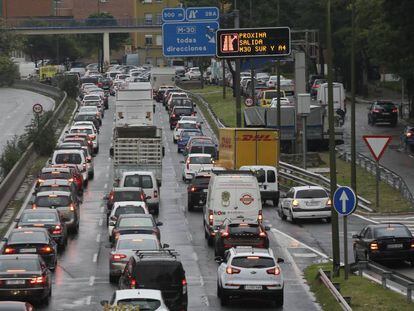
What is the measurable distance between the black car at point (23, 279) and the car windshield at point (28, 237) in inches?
201

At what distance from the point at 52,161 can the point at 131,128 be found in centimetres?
641

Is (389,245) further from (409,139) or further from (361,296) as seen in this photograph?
(409,139)

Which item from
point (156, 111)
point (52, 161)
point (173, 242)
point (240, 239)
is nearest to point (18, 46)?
point (52, 161)

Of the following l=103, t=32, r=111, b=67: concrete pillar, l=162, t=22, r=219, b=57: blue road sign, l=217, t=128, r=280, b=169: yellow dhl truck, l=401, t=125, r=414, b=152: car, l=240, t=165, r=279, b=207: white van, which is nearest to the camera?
l=240, t=165, r=279, b=207: white van

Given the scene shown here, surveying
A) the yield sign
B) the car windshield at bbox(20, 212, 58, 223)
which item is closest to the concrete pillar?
the yield sign

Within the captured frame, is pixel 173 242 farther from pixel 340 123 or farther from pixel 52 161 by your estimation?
pixel 340 123

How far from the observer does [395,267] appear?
36312 mm

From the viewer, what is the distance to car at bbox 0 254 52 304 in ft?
97.8

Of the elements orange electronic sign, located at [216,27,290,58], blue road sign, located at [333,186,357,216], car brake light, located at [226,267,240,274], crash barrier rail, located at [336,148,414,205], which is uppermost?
orange electronic sign, located at [216,27,290,58]

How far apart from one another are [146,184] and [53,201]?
21.7ft

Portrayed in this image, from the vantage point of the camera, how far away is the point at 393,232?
35.9m

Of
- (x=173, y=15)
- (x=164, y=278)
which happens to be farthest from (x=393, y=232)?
(x=173, y=15)

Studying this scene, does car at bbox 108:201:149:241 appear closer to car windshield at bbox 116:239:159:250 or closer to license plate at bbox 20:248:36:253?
license plate at bbox 20:248:36:253

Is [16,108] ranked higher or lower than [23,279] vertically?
higher
